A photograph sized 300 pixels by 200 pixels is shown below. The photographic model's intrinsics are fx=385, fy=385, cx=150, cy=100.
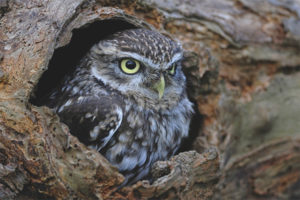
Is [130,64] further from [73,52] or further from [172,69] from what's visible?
[73,52]

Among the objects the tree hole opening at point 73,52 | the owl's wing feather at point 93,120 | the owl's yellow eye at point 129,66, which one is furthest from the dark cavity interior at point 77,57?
the owl's wing feather at point 93,120

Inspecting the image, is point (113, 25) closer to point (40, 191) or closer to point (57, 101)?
point (57, 101)

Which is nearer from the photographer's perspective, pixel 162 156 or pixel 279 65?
pixel 162 156

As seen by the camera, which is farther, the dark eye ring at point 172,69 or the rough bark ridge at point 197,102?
the dark eye ring at point 172,69

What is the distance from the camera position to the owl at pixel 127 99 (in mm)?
2854

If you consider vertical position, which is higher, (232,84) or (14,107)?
(232,84)

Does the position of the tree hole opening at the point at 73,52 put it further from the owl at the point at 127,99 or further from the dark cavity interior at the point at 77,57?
the owl at the point at 127,99

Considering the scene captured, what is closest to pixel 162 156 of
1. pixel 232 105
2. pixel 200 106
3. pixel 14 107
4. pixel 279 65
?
pixel 200 106

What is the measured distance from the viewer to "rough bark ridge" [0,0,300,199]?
252cm

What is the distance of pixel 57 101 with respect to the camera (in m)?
3.23

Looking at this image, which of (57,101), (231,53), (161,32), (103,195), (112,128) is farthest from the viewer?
(231,53)

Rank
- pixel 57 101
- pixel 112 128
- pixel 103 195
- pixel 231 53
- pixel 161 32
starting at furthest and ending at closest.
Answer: pixel 231 53, pixel 161 32, pixel 57 101, pixel 112 128, pixel 103 195

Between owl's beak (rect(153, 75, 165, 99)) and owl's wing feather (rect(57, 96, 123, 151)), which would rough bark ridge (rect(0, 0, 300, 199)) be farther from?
owl's beak (rect(153, 75, 165, 99))

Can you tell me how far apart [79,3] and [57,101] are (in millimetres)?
850
